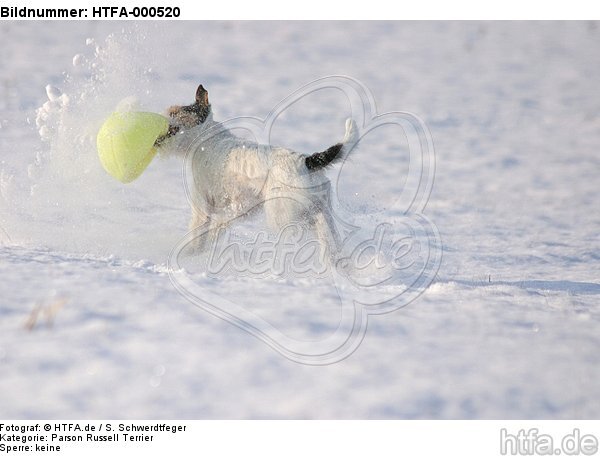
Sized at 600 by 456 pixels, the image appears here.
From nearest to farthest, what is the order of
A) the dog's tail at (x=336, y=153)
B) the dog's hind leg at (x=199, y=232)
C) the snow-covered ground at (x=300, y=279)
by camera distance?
the snow-covered ground at (x=300, y=279), the dog's tail at (x=336, y=153), the dog's hind leg at (x=199, y=232)

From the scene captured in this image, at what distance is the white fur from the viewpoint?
430 centimetres

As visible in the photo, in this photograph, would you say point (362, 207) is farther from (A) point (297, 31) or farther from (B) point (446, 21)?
(B) point (446, 21)

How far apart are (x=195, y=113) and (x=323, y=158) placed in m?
1.19

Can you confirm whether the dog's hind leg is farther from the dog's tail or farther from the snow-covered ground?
the dog's tail

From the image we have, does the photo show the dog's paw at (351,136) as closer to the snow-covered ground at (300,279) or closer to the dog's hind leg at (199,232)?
the snow-covered ground at (300,279)

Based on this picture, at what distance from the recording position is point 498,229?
6293 mm

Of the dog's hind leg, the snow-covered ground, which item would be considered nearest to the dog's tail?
the snow-covered ground

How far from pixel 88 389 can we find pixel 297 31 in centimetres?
1180

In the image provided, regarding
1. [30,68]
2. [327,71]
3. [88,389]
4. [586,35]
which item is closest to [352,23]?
[327,71]

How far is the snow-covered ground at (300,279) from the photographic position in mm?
2979

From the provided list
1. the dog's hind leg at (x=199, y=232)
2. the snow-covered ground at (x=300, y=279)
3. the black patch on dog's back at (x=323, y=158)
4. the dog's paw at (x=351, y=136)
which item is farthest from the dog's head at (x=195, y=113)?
the dog's paw at (x=351, y=136)

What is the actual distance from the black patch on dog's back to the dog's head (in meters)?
1.05

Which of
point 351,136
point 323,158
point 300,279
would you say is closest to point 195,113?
point 323,158

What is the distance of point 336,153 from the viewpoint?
421 cm
